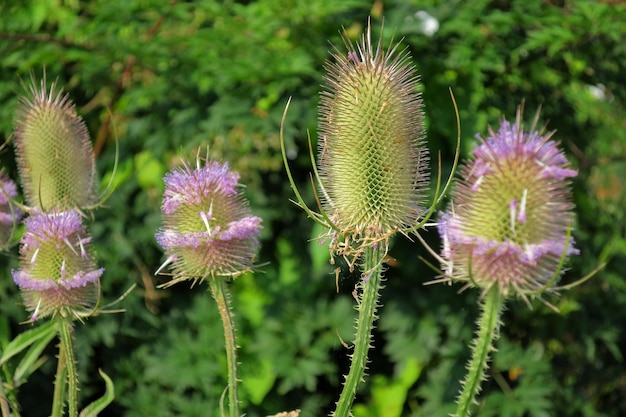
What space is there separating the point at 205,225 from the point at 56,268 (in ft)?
1.09

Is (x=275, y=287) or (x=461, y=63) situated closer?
(x=461, y=63)

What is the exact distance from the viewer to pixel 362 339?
1.55 m

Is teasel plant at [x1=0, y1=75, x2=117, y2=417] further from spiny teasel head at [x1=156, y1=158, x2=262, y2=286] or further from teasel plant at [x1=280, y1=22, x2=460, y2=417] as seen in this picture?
teasel plant at [x1=280, y1=22, x2=460, y2=417]

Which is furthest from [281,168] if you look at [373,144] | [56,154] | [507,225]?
[507,225]

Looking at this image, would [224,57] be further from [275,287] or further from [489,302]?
[489,302]

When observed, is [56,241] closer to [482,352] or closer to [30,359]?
[30,359]

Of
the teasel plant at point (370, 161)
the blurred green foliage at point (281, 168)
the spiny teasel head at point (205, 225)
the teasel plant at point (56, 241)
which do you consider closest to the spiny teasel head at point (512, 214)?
the teasel plant at point (370, 161)

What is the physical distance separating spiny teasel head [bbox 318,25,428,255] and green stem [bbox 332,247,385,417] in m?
0.06

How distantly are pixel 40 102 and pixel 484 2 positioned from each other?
6.55ft

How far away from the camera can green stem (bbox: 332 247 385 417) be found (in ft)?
5.08

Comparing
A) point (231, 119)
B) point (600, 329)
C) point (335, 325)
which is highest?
point (231, 119)

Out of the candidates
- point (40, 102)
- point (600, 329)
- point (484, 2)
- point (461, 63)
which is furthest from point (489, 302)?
point (600, 329)

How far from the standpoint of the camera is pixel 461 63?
10.4 feet

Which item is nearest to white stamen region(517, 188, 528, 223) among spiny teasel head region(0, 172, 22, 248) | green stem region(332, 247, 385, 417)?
green stem region(332, 247, 385, 417)
